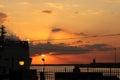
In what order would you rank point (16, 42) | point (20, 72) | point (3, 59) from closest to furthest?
1. point (20, 72)
2. point (3, 59)
3. point (16, 42)

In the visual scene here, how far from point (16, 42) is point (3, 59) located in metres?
7.05

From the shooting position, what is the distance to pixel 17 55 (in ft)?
263

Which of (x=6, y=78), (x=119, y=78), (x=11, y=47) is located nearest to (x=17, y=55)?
(x=11, y=47)

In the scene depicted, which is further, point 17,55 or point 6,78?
point 17,55

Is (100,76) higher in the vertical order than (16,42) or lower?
lower

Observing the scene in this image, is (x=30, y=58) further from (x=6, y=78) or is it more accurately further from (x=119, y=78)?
(x=6, y=78)

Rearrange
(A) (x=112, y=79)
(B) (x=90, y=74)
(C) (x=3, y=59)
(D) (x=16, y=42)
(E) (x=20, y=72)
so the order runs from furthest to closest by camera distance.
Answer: (D) (x=16, y=42) < (C) (x=3, y=59) < (A) (x=112, y=79) < (B) (x=90, y=74) < (E) (x=20, y=72)

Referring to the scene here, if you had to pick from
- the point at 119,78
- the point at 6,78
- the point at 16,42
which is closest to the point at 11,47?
the point at 16,42

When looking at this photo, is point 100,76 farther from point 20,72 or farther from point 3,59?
point 3,59

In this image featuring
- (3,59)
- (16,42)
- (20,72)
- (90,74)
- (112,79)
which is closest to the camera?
(20,72)

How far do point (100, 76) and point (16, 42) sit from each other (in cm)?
5556

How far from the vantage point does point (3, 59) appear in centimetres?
7825

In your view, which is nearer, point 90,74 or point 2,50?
point 90,74

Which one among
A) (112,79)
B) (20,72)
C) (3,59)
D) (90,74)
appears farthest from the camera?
(3,59)
